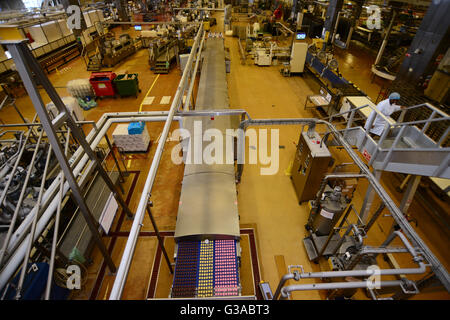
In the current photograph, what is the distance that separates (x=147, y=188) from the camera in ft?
8.66

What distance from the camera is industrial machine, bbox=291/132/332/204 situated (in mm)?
5496

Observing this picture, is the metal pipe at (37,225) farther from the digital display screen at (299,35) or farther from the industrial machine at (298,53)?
the digital display screen at (299,35)

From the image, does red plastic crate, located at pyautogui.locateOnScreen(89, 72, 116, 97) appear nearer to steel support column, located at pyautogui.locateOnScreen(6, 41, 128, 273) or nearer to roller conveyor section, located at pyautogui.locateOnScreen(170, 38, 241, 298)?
roller conveyor section, located at pyautogui.locateOnScreen(170, 38, 241, 298)

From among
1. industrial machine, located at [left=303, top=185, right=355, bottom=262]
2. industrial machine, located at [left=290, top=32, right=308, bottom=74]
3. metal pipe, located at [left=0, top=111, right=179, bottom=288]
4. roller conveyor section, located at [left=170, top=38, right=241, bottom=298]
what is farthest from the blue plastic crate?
industrial machine, located at [left=290, top=32, right=308, bottom=74]

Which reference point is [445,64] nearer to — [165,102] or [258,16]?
[165,102]

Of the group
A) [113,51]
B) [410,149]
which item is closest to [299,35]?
[410,149]

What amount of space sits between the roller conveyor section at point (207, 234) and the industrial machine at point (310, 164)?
84.0 inches

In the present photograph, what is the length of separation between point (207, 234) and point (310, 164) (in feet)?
10.8

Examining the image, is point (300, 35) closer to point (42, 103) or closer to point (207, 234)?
point (207, 234)

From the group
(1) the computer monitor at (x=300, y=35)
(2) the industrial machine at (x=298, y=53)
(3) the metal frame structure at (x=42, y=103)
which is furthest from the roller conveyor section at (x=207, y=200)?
(1) the computer monitor at (x=300, y=35)

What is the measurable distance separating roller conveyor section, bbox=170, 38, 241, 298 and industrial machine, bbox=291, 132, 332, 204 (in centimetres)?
213

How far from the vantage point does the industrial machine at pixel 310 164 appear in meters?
5.50
